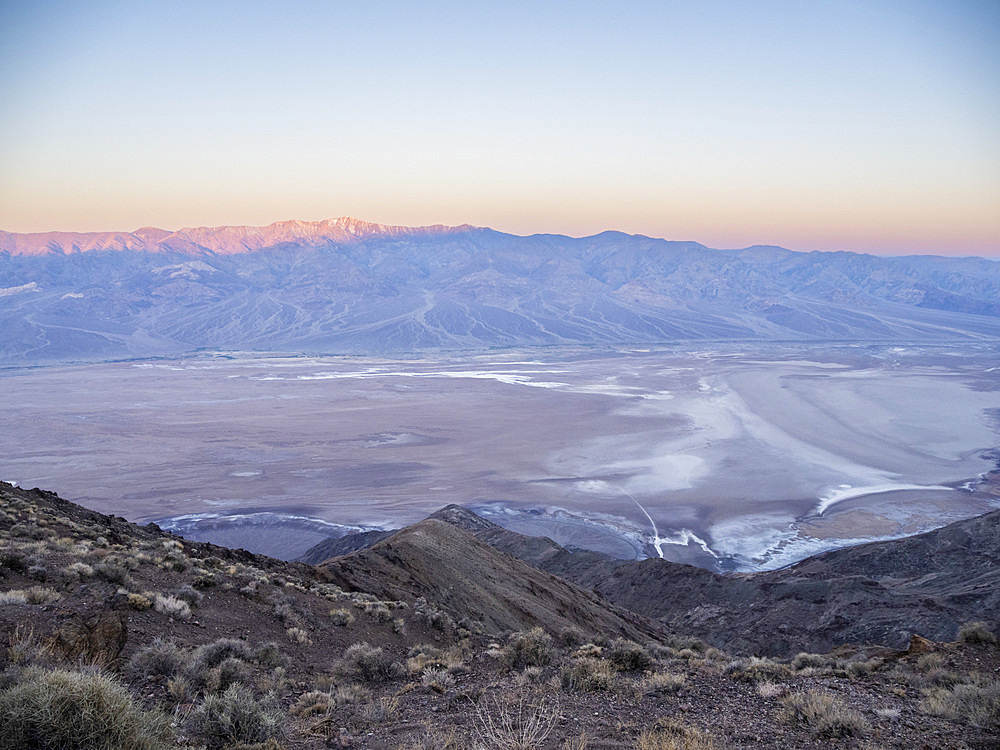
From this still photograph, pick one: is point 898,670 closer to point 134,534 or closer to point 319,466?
point 134,534

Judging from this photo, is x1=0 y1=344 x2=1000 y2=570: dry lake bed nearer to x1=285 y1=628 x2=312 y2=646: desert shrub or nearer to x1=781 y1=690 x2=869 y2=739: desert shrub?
x1=285 y1=628 x2=312 y2=646: desert shrub

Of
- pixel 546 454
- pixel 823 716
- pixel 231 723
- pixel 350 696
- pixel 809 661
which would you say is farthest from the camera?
pixel 546 454

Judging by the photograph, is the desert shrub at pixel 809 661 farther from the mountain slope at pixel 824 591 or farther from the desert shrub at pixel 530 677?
the mountain slope at pixel 824 591

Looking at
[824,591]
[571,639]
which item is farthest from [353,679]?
[824,591]

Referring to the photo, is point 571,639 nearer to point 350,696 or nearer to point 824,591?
point 350,696

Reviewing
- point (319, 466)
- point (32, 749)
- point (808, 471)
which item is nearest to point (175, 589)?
point (32, 749)

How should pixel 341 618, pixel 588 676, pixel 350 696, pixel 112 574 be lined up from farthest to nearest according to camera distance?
pixel 341 618 < pixel 112 574 < pixel 588 676 < pixel 350 696
